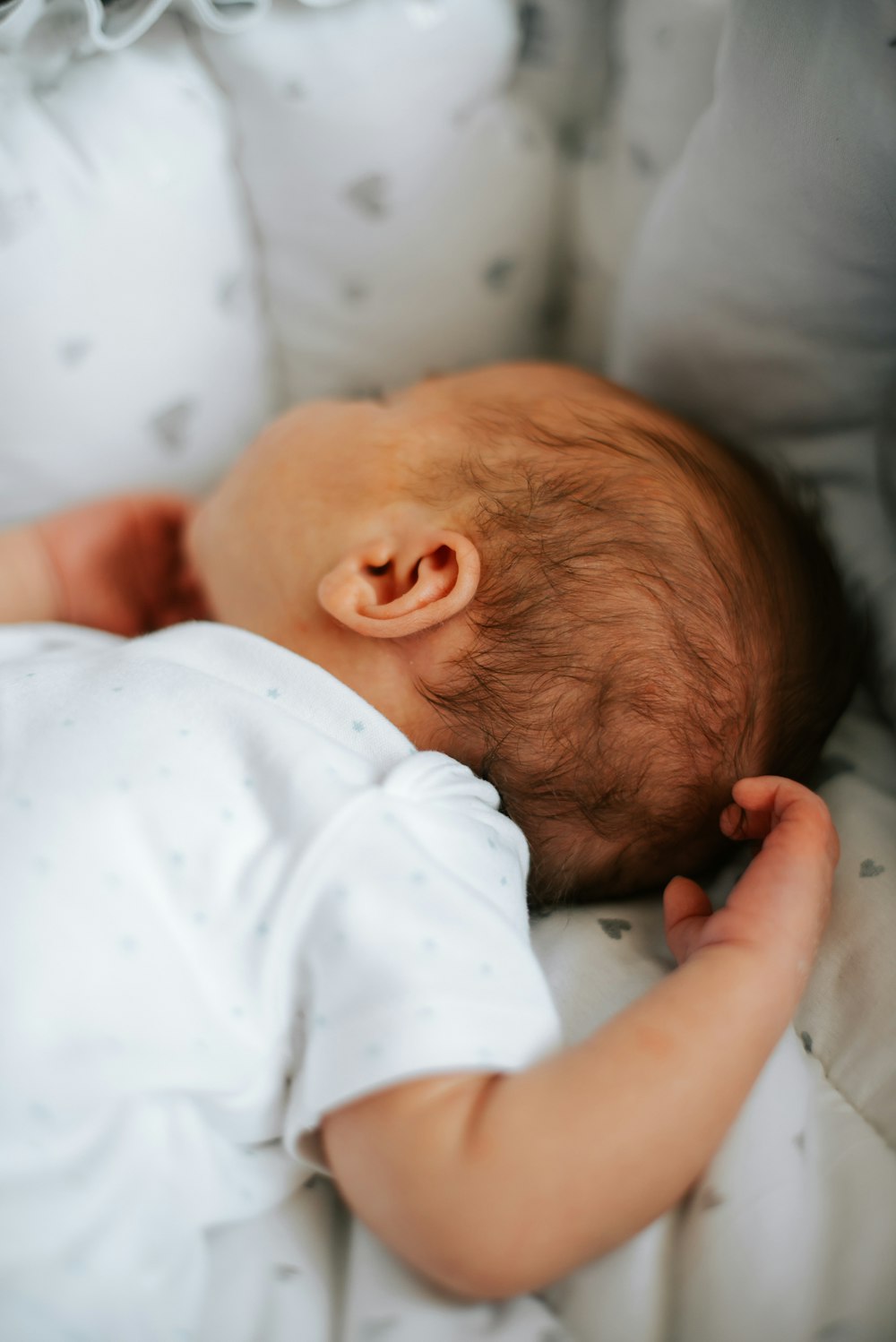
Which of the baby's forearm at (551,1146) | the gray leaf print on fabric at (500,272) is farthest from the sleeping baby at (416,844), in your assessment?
the gray leaf print on fabric at (500,272)

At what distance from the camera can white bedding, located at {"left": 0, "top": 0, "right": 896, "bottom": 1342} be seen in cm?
58

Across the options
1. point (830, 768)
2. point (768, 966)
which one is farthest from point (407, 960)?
point (830, 768)

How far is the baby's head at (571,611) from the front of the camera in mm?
707

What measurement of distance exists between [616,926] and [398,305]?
0.74 metres

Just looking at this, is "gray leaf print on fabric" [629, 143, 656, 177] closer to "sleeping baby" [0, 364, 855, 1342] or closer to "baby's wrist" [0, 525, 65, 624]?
"sleeping baby" [0, 364, 855, 1342]

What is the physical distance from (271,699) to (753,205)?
1.83 ft

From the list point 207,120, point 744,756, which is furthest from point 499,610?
point 207,120

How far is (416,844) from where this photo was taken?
→ 0.63 meters

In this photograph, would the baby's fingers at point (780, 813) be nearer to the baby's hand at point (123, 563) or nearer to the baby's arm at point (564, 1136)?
the baby's arm at point (564, 1136)

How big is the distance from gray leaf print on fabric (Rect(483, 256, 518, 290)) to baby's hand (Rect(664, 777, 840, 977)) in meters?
0.69

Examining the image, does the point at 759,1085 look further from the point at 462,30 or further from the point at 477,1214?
the point at 462,30

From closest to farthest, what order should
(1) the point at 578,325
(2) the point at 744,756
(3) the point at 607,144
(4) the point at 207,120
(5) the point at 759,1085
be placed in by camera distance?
(5) the point at 759,1085 < (2) the point at 744,756 < (4) the point at 207,120 < (3) the point at 607,144 < (1) the point at 578,325

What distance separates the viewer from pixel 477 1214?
0.53 meters

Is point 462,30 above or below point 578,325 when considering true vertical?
above
